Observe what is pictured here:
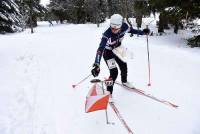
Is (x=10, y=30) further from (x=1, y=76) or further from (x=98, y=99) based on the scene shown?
(x=98, y=99)

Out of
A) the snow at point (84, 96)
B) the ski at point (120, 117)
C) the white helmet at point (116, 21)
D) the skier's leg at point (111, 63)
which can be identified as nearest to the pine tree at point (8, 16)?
the snow at point (84, 96)

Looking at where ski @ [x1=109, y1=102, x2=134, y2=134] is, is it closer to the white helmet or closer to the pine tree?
the white helmet

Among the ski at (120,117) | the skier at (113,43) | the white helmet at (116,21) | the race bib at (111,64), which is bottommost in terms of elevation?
the ski at (120,117)

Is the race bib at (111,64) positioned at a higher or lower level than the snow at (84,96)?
higher

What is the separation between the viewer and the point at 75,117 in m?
7.17

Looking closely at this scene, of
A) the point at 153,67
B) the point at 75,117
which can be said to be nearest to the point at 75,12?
the point at 153,67

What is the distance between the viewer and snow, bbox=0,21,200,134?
6.51m

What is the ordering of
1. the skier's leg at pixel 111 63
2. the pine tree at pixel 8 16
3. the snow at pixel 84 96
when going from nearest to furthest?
the snow at pixel 84 96 < the skier's leg at pixel 111 63 < the pine tree at pixel 8 16

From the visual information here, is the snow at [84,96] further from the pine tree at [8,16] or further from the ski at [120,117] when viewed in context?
the pine tree at [8,16]

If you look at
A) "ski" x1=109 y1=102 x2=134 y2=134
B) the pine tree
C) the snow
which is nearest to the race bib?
the snow

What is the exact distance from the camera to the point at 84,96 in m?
8.65

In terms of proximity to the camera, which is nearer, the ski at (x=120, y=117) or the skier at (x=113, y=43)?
the ski at (x=120, y=117)

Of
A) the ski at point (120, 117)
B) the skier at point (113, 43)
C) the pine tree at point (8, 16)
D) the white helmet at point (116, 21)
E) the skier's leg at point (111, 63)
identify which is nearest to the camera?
the ski at point (120, 117)

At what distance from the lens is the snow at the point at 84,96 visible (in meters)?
6.51
